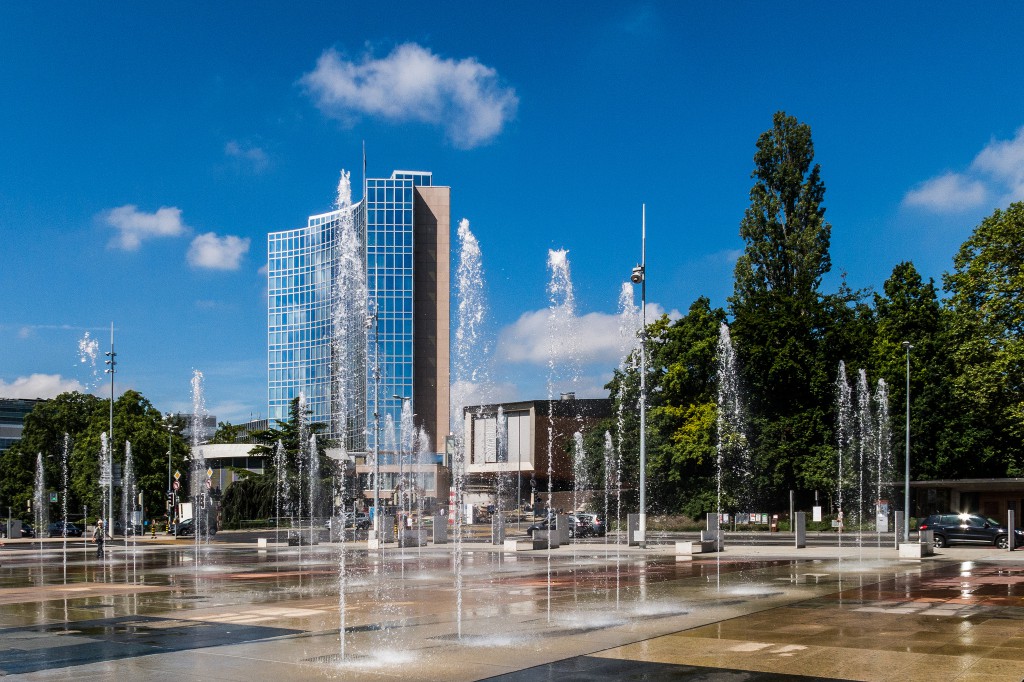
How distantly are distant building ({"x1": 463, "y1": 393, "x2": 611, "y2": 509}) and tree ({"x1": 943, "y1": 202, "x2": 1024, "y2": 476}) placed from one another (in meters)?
58.6

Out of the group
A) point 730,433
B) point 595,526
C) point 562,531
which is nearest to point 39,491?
point 595,526

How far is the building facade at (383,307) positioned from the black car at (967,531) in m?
85.0

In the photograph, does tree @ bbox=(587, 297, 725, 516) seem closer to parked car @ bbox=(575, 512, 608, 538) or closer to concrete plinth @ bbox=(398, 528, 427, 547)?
parked car @ bbox=(575, 512, 608, 538)

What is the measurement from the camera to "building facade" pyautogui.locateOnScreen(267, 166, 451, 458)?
403ft

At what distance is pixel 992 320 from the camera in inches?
1917

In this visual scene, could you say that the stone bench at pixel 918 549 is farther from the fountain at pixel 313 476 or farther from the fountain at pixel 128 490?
→ the fountain at pixel 313 476

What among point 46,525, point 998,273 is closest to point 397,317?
point 46,525

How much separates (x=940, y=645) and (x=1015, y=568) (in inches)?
655

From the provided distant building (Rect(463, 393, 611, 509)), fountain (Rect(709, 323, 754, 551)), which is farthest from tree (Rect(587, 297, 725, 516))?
distant building (Rect(463, 393, 611, 509))

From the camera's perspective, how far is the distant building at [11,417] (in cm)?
17675

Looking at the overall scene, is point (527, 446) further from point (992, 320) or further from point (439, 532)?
point (992, 320)

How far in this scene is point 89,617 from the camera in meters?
17.0

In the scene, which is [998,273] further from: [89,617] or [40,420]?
[40,420]

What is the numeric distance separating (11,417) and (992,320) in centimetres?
18189
